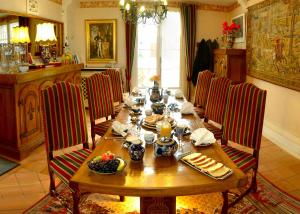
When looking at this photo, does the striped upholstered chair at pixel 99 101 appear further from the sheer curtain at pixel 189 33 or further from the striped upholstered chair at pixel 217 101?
the sheer curtain at pixel 189 33

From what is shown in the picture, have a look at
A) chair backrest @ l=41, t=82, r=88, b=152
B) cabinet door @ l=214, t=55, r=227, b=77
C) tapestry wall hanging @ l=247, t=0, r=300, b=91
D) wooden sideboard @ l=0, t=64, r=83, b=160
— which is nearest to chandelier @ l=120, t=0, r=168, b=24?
chair backrest @ l=41, t=82, r=88, b=152

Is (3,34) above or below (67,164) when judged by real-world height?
above

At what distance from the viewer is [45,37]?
5.07 metres

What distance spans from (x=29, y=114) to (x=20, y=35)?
51.2 inches

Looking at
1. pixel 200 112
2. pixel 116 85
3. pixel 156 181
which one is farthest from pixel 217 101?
pixel 156 181

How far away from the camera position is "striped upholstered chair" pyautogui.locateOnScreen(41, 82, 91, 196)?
99.0 inches

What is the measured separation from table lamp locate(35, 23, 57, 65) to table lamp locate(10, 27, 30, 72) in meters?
0.27

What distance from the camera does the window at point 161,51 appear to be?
22.5 feet

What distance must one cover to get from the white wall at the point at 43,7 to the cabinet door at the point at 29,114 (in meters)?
1.19

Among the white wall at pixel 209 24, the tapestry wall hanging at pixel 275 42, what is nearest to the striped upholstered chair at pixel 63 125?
the tapestry wall hanging at pixel 275 42

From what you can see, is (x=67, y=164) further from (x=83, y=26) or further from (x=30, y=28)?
(x=83, y=26)

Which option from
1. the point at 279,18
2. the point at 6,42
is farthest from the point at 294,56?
the point at 6,42

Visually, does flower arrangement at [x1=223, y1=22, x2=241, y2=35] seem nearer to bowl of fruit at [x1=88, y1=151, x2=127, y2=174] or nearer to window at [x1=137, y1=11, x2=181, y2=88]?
window at [x1=137, y1=11, x2=181, y2=88]

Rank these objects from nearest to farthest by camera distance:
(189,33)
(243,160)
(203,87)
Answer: (243,160), (203,87), (189,33)
